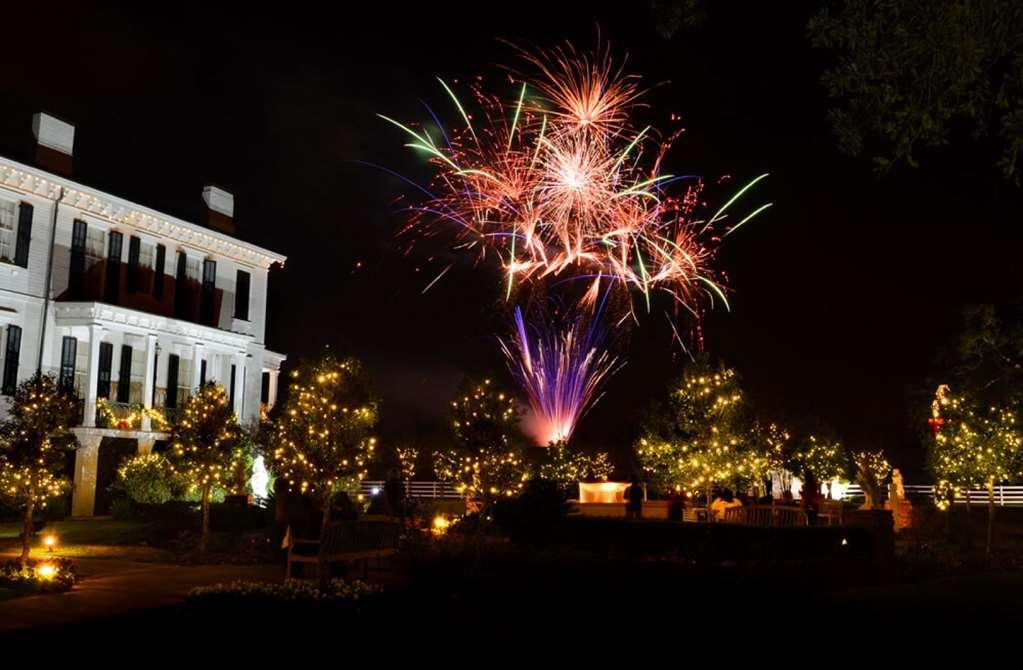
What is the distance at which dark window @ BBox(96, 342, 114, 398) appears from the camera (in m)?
34.1

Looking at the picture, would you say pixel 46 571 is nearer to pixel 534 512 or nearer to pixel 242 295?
pixel 534 512

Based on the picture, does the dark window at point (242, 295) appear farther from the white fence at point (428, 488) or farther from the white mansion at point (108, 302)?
the white fence at point (428, 488)

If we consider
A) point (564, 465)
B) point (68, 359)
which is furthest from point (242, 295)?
point (564, 465)

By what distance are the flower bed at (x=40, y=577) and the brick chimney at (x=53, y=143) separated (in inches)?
890

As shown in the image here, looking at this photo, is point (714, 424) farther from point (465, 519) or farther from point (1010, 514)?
point (1010, 514)

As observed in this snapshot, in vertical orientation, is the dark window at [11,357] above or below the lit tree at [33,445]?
above

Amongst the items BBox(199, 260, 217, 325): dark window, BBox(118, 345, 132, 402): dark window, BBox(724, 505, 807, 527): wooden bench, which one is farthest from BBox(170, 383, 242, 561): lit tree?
BBox(199, 260, 217, 325): dark window

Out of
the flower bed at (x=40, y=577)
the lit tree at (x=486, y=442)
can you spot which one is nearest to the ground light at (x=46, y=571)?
the flower bed at (x=40, y=577)

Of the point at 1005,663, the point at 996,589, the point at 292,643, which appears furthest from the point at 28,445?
the point at 996,589

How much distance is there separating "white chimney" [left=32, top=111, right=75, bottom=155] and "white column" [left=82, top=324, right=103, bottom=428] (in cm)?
688

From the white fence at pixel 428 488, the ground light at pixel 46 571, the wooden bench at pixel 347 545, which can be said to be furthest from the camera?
the white fence at pixel 428 488

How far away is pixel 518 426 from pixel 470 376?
5.57ft

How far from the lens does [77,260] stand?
33156mm

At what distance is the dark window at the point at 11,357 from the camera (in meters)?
30.5
